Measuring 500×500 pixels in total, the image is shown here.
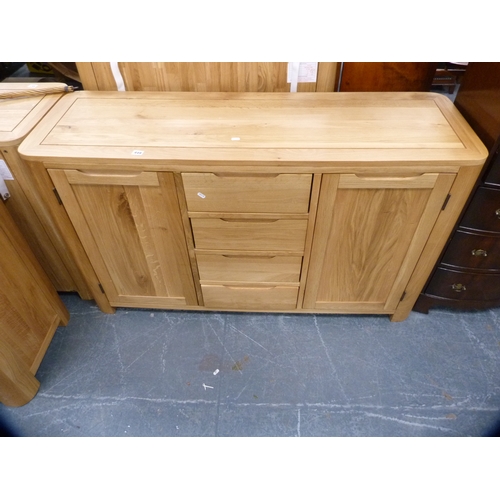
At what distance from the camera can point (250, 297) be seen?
4.61 ft

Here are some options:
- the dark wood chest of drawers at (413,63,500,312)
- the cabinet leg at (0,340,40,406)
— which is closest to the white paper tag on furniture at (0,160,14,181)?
the cabinet leg at (0,340,40,406)

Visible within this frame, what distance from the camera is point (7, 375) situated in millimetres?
1147

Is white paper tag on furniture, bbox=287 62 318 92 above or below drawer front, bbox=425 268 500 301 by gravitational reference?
above

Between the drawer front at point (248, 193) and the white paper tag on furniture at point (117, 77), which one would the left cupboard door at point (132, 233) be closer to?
the drawer front at point (248, 193)

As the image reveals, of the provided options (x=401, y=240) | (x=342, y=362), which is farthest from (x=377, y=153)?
(x=342, y=362)

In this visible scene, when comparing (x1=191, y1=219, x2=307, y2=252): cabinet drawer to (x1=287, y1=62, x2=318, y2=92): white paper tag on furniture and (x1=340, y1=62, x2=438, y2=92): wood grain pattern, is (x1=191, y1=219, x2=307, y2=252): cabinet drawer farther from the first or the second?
(x1=340, y1=62, x2=438, y2=92): wood grain pattern

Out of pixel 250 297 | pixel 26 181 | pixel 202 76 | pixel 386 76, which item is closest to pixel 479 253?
pixel 386 76

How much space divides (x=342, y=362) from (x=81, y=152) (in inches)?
45.0

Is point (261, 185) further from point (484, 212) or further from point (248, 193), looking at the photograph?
point (484, 212)

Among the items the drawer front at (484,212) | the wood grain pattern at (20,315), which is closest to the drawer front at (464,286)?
the drawer front at (484,212)

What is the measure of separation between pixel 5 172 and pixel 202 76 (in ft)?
2.34

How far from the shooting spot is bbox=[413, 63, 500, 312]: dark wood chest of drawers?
3.37ft

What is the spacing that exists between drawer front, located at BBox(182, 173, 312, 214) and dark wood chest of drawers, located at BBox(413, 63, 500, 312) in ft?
1.76

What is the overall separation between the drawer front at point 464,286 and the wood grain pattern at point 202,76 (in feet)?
2.67
